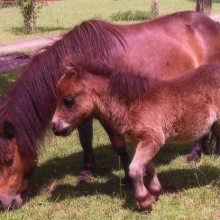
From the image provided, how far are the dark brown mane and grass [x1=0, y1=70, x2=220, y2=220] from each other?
25 centimetres

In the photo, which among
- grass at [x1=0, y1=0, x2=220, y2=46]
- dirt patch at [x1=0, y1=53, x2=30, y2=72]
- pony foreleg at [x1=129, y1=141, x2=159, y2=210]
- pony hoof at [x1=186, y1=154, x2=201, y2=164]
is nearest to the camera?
pony foreleg at [x1=129, y1=141, x2=159, y2=210]

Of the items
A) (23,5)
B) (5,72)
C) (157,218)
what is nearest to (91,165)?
(157,218)

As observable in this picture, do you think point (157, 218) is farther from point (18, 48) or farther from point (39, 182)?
point (18, 48)

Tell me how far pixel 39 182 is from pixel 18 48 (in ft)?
39.5

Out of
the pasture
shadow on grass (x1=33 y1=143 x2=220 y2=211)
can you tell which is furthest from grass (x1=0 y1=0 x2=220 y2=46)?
shadow on grass (x1=33 y1=143 x2=220 y2=211)

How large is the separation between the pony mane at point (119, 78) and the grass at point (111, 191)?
37.6 inches

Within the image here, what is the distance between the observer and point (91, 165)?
19.4ft

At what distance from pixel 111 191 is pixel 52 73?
139 cm

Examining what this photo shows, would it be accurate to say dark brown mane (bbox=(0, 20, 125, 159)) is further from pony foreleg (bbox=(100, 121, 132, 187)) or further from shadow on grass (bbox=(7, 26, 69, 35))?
shadow on grass (bbox=(7, 26, 69, 35))

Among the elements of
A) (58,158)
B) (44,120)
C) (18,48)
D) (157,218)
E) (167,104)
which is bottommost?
(18,48)

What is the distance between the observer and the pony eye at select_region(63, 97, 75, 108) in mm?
4227

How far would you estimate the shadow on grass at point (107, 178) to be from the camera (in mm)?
5094

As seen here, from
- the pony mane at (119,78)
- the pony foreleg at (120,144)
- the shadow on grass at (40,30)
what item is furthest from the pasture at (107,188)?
the shadow on grass at (40,30)

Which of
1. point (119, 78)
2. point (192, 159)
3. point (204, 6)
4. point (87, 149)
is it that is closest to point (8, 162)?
point (119, 78)
